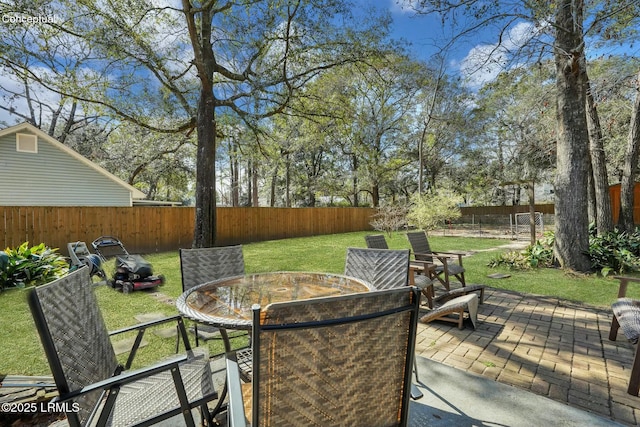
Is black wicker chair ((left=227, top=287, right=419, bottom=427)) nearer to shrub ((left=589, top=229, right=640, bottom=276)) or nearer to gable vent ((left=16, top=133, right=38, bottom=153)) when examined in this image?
shrub ((left=589, top=229, right=640, bottom=276))

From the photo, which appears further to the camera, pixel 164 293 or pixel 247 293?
pixel 164 293

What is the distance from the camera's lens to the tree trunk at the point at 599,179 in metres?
6.71

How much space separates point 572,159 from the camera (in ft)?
18.5

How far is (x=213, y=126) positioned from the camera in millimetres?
5859

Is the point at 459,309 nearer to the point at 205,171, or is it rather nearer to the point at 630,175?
the point at 205,171

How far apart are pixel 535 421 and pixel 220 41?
305 inches

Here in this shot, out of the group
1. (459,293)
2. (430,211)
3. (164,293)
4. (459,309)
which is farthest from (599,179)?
(164,293)

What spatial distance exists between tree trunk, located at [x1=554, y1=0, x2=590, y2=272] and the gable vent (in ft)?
46.1

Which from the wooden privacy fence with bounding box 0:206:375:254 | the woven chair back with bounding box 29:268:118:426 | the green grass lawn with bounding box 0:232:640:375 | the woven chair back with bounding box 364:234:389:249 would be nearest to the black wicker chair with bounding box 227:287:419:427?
the woven chair back with bounding box 29:268:118:426

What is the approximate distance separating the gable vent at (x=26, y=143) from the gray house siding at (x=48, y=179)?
0.10 m

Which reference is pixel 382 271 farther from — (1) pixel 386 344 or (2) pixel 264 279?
(1) pixel 386 344

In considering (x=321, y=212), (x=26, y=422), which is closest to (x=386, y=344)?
(x=26, y=422)

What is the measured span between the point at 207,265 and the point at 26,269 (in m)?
4.31

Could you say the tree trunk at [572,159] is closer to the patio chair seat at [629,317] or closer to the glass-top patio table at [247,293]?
the patio chair seat at [629,317]
